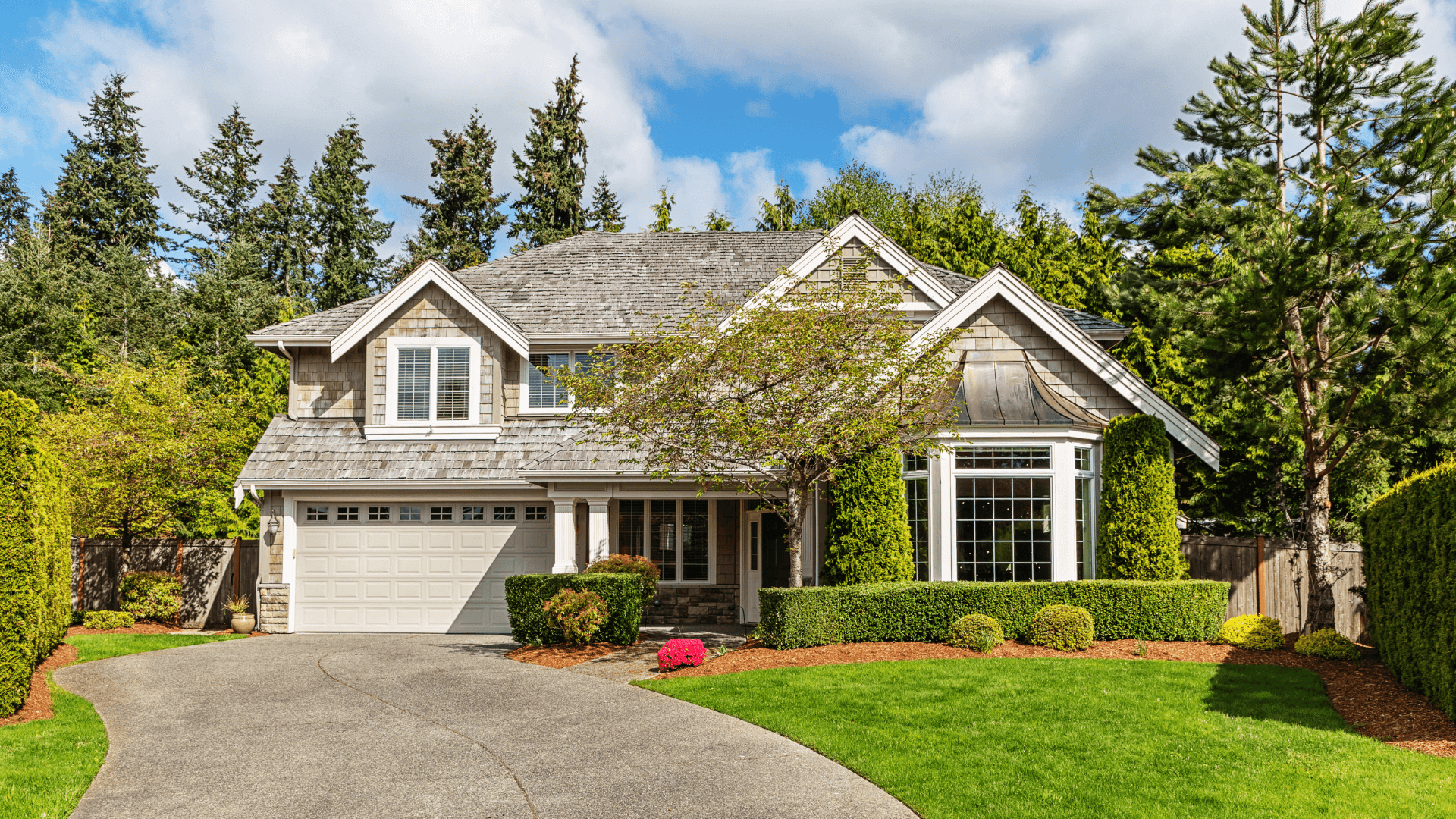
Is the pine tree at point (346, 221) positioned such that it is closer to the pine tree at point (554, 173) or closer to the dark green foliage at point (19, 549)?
the pine tree at point (554, 173)

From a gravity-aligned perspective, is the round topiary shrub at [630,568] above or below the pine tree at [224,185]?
below

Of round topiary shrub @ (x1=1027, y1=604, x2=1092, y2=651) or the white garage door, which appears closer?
round topiary shrub @ (x1=1027, y1=604, x2=1092, y2=651)

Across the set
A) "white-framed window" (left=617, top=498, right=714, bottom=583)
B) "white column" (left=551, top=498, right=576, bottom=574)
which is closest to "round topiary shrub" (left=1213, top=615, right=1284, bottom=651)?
"white-framed window" (left=617, top=498, right=714, bottom=583)

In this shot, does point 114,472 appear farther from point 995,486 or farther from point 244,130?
point 244,130

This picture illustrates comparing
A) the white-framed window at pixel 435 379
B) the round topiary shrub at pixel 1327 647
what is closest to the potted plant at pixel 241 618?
the white-framed window at pixel 435 379

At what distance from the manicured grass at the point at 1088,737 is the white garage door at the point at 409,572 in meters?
7.44

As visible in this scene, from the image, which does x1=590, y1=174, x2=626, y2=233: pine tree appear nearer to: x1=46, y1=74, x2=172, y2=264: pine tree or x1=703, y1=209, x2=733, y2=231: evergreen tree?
x1=703, y1=209, x2=733, y2=231: evergreen tree

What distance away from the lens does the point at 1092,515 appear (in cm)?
1507

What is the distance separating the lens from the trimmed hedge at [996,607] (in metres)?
13.5

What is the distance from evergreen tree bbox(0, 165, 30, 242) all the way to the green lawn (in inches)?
1738

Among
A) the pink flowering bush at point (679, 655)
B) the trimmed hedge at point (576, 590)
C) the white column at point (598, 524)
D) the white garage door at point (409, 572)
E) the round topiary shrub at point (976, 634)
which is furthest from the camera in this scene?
the white garage door at point (409, 572)

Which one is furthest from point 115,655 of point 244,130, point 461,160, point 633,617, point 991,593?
point 244,130

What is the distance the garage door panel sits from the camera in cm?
1862

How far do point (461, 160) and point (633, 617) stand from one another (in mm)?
32060
